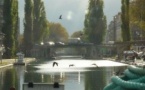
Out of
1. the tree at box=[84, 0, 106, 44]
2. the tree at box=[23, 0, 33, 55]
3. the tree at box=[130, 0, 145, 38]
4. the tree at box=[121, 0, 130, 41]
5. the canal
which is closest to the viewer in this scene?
the canal

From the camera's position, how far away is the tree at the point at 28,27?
125994mm

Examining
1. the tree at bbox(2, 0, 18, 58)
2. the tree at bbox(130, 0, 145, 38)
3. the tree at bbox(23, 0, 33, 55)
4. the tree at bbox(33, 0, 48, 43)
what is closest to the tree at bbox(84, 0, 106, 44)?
the tree at bbox(33, 0, 48, 43)

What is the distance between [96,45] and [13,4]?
152 feet

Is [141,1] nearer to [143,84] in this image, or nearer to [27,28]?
[27,28]

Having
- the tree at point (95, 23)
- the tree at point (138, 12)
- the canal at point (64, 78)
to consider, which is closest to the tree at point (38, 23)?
the tree at point (95, 23)

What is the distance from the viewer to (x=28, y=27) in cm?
12962

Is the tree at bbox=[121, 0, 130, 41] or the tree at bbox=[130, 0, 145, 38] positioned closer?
the tree at bbox=[130, 0, 145, 38]

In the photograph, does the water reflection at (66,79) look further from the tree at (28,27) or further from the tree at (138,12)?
the tree at (28,27)

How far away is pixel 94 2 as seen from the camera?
471 feet

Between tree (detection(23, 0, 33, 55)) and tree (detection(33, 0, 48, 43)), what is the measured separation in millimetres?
4218

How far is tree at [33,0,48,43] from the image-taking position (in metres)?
137

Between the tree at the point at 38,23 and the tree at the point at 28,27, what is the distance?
13.8 feet

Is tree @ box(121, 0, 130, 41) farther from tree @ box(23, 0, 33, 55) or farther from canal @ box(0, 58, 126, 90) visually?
canal @ box(0, 58, 126, 90)

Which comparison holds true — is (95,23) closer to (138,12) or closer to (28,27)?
(28,27)
